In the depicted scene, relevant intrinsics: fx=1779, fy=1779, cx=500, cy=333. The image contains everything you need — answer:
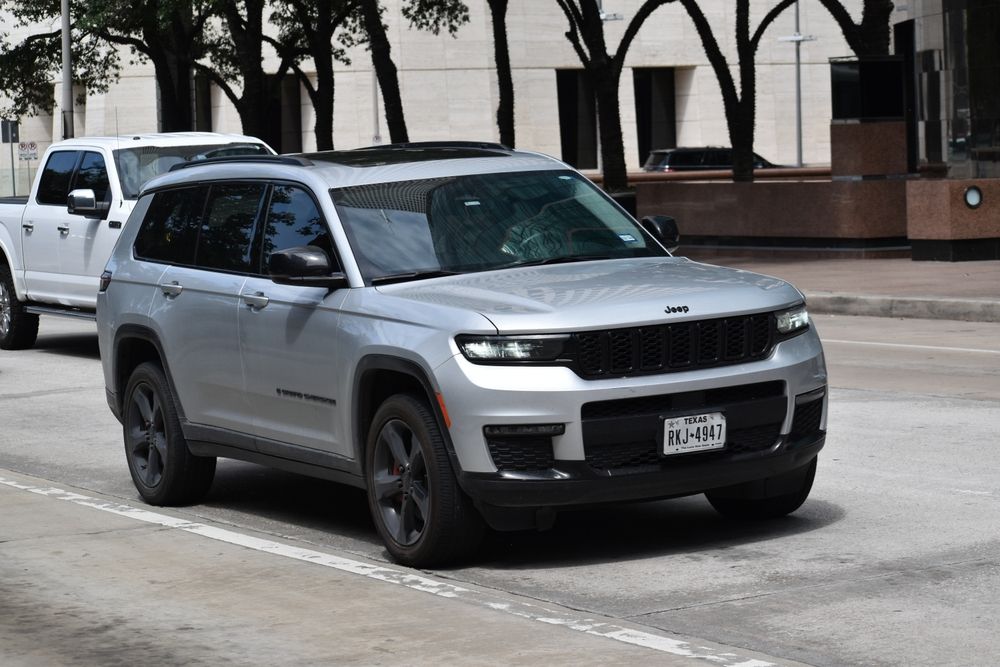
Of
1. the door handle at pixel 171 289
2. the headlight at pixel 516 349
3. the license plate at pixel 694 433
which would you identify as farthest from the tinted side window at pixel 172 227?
the license plate at pixel 694 433

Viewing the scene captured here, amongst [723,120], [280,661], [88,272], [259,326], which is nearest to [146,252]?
[259,326]

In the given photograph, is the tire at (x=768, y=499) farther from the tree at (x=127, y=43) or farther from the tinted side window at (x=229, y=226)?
the tree at (x=127, y=43)

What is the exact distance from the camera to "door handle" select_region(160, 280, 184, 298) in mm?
9109

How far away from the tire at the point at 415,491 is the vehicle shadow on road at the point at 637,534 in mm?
325

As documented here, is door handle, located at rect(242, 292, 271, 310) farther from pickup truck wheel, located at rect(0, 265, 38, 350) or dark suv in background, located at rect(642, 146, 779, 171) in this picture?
dark suv in background, located at rect(642, 146, 779, 171)

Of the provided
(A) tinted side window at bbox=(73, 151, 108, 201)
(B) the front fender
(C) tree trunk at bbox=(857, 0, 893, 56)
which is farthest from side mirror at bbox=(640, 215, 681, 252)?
(C) tree trunk at bbox=(857, 0, 893, 56)

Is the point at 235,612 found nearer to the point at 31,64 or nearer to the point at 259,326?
the point at 259,326

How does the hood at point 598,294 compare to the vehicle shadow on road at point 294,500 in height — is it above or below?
above

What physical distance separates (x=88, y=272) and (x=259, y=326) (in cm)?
929

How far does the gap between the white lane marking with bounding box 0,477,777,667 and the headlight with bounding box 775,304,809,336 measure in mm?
1732

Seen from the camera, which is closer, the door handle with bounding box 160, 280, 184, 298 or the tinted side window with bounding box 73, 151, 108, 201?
the door handle with bounding box 160, 280, 184, 298

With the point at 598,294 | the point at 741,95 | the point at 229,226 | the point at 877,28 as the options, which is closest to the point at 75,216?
the point at 229,226

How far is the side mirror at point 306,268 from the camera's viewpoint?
786 cm

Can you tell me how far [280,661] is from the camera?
238 inches
